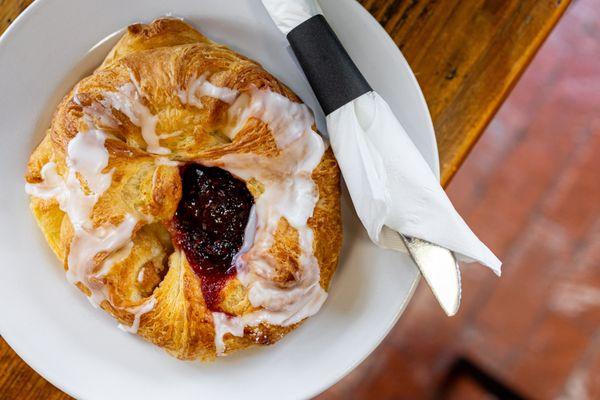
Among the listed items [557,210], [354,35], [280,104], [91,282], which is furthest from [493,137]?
[91,282]

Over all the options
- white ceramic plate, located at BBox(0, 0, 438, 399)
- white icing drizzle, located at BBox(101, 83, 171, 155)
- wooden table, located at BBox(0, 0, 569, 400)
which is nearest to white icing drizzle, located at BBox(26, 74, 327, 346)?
white icing drizzle, located at BBox(101, 83, 171, 155)

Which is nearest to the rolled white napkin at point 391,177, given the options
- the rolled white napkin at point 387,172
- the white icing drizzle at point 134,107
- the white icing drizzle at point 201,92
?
the rolled white napkin at point 387,172

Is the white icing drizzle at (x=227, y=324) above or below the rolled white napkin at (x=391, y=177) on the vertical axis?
below

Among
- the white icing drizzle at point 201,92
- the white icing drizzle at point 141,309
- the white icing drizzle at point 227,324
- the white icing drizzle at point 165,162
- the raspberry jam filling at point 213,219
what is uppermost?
the white icing drizzle at point 201,92

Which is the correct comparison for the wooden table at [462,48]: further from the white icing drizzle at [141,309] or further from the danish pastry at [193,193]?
the white icing drizzle at [141,309]

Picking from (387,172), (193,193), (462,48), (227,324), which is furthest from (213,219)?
(462,48)

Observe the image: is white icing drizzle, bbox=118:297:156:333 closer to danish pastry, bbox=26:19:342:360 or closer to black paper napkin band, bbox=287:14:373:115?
danish pastry, bbox=26:19:342:360
